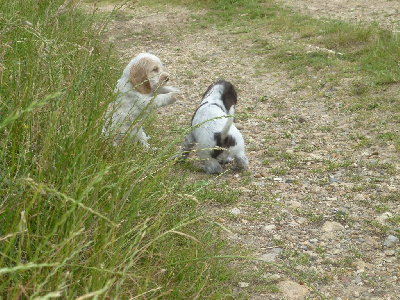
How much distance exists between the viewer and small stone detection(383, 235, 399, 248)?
380 centimetres

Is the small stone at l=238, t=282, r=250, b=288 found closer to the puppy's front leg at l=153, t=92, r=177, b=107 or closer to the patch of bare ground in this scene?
the puppy's front leg at l=153, t=92, r=177, b=107

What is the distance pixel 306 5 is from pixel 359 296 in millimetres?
8694

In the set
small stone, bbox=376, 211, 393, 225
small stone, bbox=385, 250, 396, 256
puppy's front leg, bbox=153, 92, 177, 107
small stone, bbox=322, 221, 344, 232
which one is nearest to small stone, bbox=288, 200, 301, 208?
small stone, bbox=322, 221, 344, 232

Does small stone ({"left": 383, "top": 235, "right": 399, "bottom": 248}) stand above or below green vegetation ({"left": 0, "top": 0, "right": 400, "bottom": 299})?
below

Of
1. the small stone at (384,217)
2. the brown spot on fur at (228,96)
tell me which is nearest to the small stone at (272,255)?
the small stone at (384,217)

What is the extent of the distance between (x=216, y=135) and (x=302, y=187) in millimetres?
979

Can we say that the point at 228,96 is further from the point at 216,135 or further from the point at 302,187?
the point at 302,187

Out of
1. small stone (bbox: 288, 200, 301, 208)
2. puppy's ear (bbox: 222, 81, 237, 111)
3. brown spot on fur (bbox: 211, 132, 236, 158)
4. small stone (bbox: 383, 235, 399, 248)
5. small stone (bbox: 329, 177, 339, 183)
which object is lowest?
small stone (bbox: 288, 200, 301, 208)

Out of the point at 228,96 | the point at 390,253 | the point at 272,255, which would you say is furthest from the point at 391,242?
the point at 228,96

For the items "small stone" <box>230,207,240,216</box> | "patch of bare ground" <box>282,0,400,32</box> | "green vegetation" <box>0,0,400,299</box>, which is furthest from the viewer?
"patch of bare ground" <box>282,0,400,32</box>

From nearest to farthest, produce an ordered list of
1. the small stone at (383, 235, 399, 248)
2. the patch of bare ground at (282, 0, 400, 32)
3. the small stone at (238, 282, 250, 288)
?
1. the small stone at (238, 282, 250, 288)
2. the small stone at (383, 235, 399, 248)
3. the patch of bare ground at (282, 0, 400, 32)

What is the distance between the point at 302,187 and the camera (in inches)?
189

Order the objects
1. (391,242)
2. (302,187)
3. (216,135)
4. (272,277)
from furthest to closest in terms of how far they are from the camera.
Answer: (216,135), (302,187), (391,242), (272,277)

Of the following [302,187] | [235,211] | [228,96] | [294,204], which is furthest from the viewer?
[228,96]
